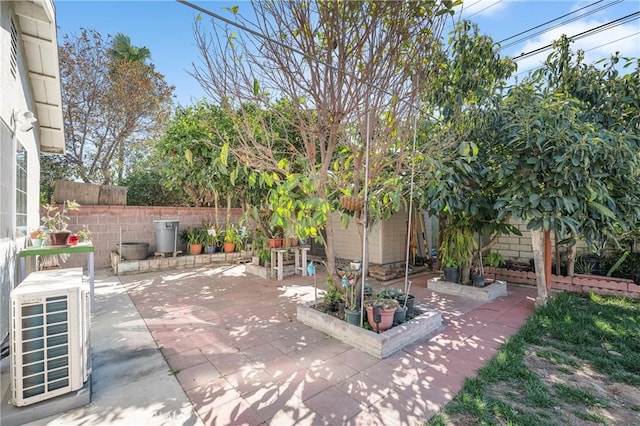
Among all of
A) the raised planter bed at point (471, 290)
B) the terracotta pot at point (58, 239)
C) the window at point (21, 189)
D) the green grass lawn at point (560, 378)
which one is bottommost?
the green grass lawn at point (560, 378)

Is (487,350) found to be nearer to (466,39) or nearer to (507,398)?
(507,398)

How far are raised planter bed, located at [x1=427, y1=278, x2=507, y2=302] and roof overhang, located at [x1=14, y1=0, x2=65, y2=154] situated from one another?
6649 mm

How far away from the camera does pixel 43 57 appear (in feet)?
13.3

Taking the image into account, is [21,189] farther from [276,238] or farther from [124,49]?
A: [124,49]

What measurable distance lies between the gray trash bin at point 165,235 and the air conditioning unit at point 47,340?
513 centimetres

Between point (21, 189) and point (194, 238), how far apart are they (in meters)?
4.24

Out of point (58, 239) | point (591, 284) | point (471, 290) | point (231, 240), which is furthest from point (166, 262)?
point (591, 284)

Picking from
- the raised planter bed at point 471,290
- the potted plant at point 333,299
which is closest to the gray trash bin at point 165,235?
the potted plant at point 333,299

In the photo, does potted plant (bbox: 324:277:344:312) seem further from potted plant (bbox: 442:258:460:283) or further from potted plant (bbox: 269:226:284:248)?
potted plant (bbox: 269:226:284:248)

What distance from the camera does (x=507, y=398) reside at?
7.66 ft

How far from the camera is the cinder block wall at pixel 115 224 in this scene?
265 inches

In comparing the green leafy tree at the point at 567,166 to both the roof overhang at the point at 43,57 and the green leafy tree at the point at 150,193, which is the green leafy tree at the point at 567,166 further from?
the green leafy tree at the point at 150,193

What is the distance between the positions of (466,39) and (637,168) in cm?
293

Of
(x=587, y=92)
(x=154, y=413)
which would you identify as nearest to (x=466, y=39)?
(x=587, y=92)
